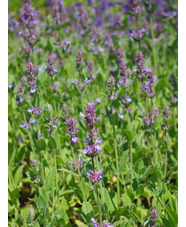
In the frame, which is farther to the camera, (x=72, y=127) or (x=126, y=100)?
(x=126, y=100)

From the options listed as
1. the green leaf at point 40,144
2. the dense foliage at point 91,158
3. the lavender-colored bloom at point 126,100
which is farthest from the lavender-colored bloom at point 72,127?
the lavender-colored bloom at point 126,100

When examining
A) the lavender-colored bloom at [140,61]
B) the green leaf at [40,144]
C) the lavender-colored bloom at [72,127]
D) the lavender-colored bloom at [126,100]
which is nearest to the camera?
the lavender-colored bloom at [72,127]

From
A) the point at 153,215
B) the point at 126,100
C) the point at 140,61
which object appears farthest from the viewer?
the point at 126,100

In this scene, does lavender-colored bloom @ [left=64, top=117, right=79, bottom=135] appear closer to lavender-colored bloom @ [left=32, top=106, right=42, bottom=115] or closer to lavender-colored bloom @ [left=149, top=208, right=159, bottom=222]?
lavender-colored bloom @ [left=32, top=106, right=42, bottom=115]

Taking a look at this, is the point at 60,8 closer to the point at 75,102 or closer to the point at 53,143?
the point at 75,102

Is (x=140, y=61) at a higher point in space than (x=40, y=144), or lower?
higher

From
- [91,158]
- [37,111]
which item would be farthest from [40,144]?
[91,158]

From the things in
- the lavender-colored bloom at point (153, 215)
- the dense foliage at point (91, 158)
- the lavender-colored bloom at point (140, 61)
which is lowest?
the lavender-colored bloom at point (153, 215)

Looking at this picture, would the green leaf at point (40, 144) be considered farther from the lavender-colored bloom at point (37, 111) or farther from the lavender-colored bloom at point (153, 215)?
the lavender-colored bloom at point (153, 215)

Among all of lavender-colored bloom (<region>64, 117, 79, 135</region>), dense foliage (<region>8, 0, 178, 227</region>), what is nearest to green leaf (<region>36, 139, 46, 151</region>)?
dense foliage (<region>8, 0, 178, 227</region>)

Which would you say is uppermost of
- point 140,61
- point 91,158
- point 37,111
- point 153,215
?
point 140,61

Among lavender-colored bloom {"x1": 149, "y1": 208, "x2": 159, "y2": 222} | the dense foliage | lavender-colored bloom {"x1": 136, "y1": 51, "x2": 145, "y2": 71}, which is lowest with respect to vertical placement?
lavender-colored bloom {"x1": 149, "y1": 208, "x2": 159, "y2": 222}

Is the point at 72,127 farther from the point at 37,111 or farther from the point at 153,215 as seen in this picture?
the point at 153,215
